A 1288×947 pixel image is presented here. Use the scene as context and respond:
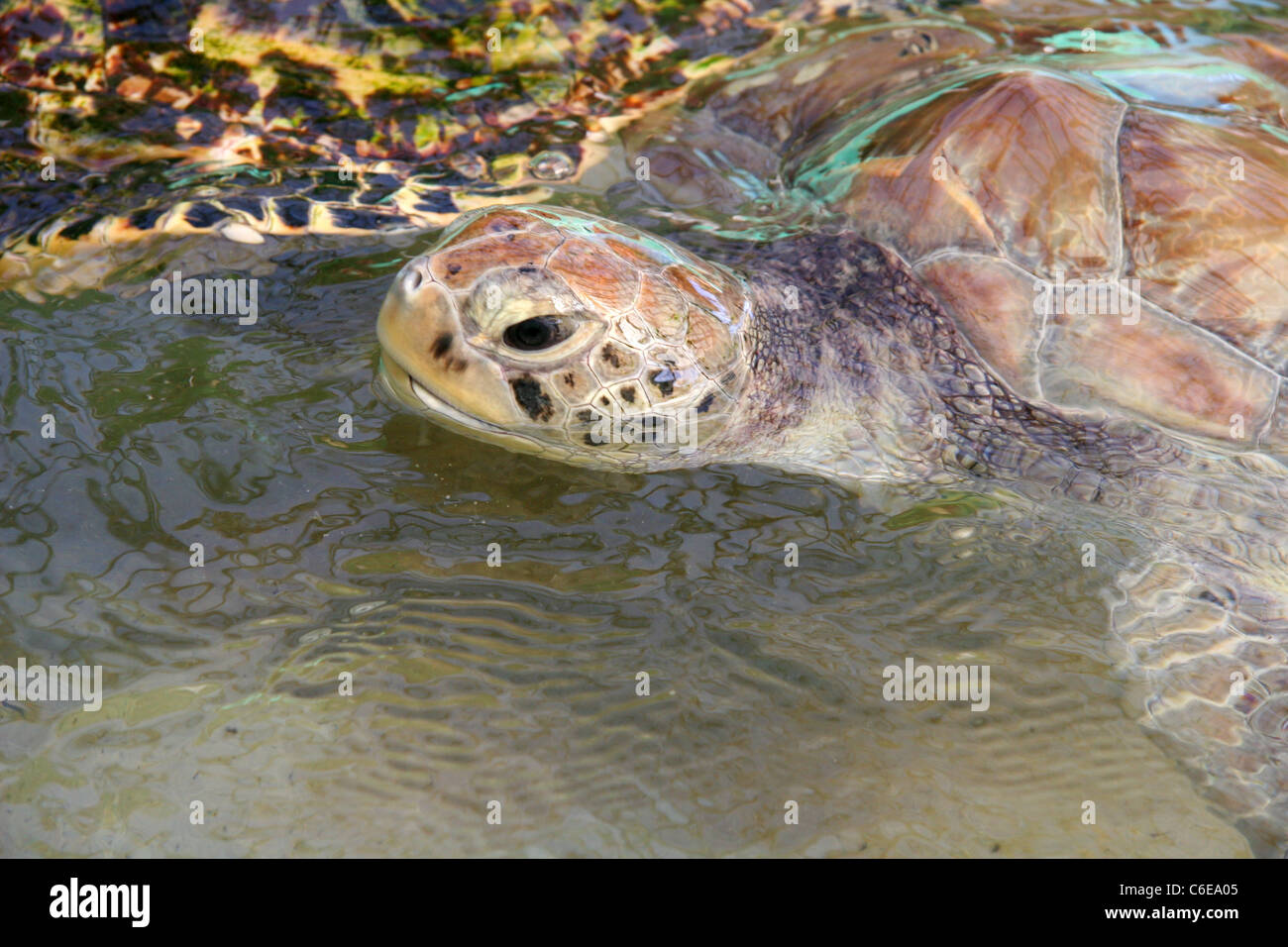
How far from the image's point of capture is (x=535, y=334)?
2.77 m

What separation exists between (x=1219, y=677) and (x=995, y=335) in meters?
1.18

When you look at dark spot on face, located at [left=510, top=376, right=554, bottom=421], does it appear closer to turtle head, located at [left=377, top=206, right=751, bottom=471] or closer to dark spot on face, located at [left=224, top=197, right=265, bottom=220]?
turtle head, located at [left=377, top=206, right=751, bottom=471]

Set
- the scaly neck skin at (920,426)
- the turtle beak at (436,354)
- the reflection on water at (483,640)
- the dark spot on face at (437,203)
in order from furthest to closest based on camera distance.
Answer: the dark spot on face at (437,203)
the scaly neck skin at (920,426)
the turtle beak at (436,354)
the reflection on water at (483,640)

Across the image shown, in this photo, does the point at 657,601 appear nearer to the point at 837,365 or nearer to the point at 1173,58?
the point at 837,365

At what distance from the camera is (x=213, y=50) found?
350cm

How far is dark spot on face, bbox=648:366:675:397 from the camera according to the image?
2.89 m

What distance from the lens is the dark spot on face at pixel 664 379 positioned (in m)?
2.89

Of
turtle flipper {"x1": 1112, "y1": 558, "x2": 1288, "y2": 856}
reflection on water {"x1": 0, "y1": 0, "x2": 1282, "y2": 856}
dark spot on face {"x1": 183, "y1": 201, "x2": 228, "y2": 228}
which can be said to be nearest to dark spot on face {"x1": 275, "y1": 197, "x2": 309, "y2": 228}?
dark spot on face {"x1": 183, "y1": 201, "x2": 228, "y2": 228}

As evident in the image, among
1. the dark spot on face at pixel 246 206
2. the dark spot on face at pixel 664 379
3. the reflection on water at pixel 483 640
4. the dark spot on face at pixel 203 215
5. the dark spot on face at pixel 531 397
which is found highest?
the dark spot on face at pixel 246 206

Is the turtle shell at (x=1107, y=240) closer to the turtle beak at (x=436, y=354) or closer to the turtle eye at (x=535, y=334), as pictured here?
the turtle eye at (x=535, y=334)

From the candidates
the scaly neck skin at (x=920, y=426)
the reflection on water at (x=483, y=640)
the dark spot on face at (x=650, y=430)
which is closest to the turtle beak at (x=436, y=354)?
the reflection on water at (x=483, y=640)

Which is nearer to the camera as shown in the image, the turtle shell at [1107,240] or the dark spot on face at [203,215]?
the turtle shell at [1107,240]

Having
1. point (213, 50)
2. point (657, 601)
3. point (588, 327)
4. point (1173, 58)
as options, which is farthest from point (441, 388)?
point (1173, 58)

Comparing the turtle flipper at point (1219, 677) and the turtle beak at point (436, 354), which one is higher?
the turtle beak at point (436, 354)
